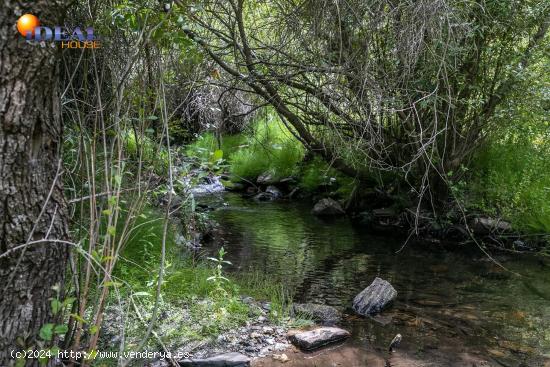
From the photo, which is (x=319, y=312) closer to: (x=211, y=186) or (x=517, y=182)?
(x=517, y=182)

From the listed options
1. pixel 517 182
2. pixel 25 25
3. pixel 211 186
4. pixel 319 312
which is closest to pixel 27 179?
pixel 25 25

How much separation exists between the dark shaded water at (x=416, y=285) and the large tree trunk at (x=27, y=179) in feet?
9.81

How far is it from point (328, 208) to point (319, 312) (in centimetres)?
580

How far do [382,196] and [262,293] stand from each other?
5.36 m

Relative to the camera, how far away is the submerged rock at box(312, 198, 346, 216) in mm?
11062

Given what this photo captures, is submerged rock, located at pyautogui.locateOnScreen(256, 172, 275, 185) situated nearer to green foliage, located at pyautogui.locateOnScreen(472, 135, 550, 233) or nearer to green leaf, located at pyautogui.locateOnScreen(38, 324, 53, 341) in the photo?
green foliage, located at pyautogui.locateOnScreen(472, 135, 550, 233)

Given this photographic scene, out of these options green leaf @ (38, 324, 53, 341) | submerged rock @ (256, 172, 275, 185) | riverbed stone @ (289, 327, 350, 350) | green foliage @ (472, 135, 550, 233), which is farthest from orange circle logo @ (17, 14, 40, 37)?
submerged rock @ (256, 172, 275, 185)

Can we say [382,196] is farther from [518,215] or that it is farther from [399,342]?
[399,342]

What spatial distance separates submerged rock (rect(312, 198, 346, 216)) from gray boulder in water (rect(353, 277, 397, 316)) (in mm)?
5110

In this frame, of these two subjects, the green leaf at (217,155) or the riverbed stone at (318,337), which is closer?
the green leaf at (217,155)

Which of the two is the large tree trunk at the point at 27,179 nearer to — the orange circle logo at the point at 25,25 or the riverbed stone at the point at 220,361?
the orange circle logo at the point at 25,25

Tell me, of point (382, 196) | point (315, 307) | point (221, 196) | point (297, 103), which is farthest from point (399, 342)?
point (221, 196)

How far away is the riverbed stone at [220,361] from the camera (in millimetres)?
4051

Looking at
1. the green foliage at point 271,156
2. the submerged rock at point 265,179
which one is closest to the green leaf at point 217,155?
the green foliage at point 271,156
